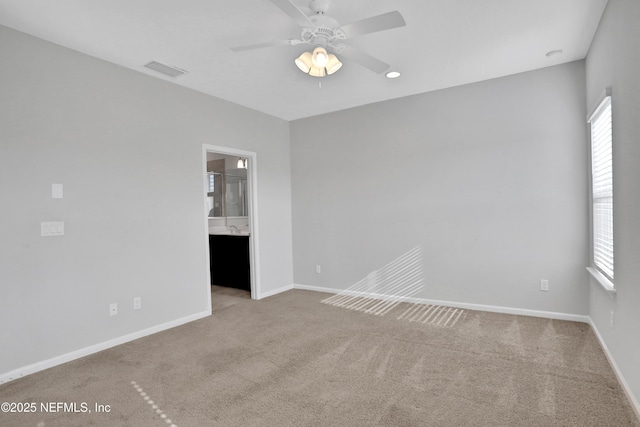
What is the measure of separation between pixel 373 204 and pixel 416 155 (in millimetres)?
859

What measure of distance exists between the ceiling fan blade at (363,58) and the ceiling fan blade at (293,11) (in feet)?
1.17

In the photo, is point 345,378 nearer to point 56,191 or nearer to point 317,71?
point 317,71

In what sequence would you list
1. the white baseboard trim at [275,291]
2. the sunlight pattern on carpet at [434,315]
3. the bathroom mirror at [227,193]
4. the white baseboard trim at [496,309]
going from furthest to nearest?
the bathroom mirror at [227,193], the white baseboard trim at [275,291], the sunlight pattern on carpet at [434,315], the white baseboard trim at [496,309]

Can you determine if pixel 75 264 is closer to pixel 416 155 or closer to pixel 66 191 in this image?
pixel 66 191

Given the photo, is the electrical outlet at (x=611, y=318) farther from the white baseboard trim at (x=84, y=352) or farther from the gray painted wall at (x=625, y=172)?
the white baseboard trim at (x=84, y=352)

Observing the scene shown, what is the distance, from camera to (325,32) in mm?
2299

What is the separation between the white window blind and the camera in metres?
2.60

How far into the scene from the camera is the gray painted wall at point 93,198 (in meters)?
2.59

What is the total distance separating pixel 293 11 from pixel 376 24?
1.63ft

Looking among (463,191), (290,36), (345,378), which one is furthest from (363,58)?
(345,378)

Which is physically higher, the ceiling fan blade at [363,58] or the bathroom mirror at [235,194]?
the ceiling fan blade at [363,58]

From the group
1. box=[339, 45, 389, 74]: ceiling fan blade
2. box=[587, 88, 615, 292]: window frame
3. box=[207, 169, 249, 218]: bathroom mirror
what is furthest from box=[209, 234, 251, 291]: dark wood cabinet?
box=[587, 88, 615, 292]: window frame

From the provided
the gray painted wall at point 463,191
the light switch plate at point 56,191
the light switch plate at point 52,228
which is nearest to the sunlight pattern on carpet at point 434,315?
the gray painted wall at point 463,191

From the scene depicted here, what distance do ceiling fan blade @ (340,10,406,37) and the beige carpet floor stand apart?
7.55 feet
